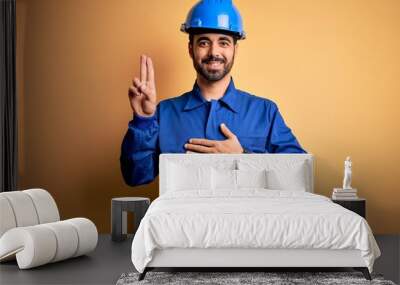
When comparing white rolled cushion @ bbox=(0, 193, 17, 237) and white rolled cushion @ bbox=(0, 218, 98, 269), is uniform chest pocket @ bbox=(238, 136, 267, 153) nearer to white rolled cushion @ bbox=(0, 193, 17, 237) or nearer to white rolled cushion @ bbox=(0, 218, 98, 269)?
white rolled cushion @ bbox=(0, 218, 98, 269)

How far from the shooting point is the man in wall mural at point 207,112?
6715 millimetres

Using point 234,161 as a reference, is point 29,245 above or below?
below

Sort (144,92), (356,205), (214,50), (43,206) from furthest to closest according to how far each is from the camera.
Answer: (144,92) < (214,50) < (356,205) < (43,206)

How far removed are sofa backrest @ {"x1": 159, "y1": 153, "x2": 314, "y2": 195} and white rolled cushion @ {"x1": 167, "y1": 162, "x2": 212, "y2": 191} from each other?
7.5 inches

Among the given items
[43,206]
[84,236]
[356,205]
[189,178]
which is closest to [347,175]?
[356,205]

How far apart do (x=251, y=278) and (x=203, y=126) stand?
7.58ft

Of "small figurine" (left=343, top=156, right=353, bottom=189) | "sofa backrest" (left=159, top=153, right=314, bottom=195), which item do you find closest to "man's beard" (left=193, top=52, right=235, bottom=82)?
"sofa backrest" (left=159, top=153, right=314, bottom=195)

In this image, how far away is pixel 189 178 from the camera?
20.5 feet

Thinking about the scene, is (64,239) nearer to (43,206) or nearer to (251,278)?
(43,206)

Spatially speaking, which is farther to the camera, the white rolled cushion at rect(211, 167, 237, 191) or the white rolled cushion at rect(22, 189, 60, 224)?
the white rolled cushion at rect(211, 167, 237, 191)

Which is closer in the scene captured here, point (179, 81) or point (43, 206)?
point (43, 206)

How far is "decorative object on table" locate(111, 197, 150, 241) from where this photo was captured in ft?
21.1

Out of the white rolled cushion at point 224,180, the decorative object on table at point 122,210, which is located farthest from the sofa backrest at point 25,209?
the white rolled cushion at point 224,180

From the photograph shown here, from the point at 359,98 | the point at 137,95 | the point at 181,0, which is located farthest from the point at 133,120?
the point at 359,98
